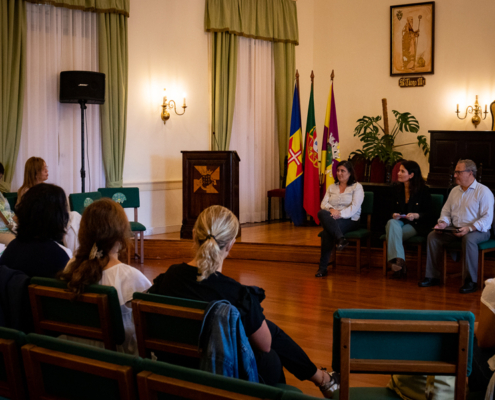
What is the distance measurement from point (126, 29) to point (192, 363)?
20.1ft

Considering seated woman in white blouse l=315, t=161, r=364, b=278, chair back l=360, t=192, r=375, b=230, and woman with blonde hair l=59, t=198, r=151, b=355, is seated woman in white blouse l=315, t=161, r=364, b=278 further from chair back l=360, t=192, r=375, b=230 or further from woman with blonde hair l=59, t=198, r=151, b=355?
woman with blonde hair l=59, t=198, r=151, b=355

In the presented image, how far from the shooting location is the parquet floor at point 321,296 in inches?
149

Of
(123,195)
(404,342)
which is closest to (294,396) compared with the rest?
(404,342)

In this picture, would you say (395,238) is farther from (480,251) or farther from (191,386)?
(191,386)

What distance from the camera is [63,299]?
7.40 feet

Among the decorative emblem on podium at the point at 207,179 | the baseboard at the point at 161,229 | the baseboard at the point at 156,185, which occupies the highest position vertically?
the decorative emblem on podium at the point at 207,179

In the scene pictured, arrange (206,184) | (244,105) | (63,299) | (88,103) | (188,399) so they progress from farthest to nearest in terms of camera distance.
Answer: (244,105) → (206,184) → (88,103) → (63,299) → (188,399)

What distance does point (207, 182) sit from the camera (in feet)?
23.8

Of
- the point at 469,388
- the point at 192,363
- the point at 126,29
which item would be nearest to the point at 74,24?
the point at 126,29

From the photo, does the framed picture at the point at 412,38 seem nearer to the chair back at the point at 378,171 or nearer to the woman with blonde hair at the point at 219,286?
the chair back at the point at 378,171

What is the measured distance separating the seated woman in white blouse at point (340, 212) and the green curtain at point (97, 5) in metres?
3.59

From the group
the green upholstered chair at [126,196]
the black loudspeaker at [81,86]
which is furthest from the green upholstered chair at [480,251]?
the black loudspeaker at [81,86]

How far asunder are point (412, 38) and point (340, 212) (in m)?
4.43

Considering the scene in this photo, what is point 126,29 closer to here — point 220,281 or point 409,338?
point 220,281
